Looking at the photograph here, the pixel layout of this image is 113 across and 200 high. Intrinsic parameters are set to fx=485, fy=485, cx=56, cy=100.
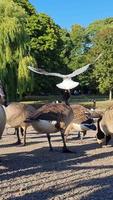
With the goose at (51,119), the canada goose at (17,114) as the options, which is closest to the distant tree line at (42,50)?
the canada goose at (17,114)

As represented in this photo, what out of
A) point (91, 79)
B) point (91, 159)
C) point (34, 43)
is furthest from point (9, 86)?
point (91, 79)

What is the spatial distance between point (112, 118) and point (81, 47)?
258ft

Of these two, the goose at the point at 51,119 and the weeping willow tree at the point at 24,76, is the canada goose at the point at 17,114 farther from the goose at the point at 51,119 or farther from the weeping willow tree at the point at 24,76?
the weeping willow tree at the point at 24,76

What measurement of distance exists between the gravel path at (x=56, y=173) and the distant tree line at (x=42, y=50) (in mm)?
26199

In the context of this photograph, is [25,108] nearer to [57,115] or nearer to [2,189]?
[57,115]

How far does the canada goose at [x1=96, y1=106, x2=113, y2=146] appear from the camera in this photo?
41.4ft

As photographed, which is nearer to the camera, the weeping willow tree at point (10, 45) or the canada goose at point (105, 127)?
the canada goose at point (105, 127)

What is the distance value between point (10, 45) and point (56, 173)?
32.5 m

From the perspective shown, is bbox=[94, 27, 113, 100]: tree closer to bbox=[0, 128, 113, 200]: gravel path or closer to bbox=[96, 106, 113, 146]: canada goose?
bbox=[96, 106, 113, 146]: canada goose

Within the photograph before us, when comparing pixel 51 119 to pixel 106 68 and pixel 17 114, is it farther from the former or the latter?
pixel 106 68

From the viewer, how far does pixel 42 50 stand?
62.6 m

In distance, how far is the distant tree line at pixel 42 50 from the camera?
40.0 m

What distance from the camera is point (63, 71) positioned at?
68562 millimetres

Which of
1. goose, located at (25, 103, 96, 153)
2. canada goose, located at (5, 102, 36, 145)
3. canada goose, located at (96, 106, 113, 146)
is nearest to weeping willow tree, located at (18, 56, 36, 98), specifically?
canada goose, located at (5, 102, 36, 145)
